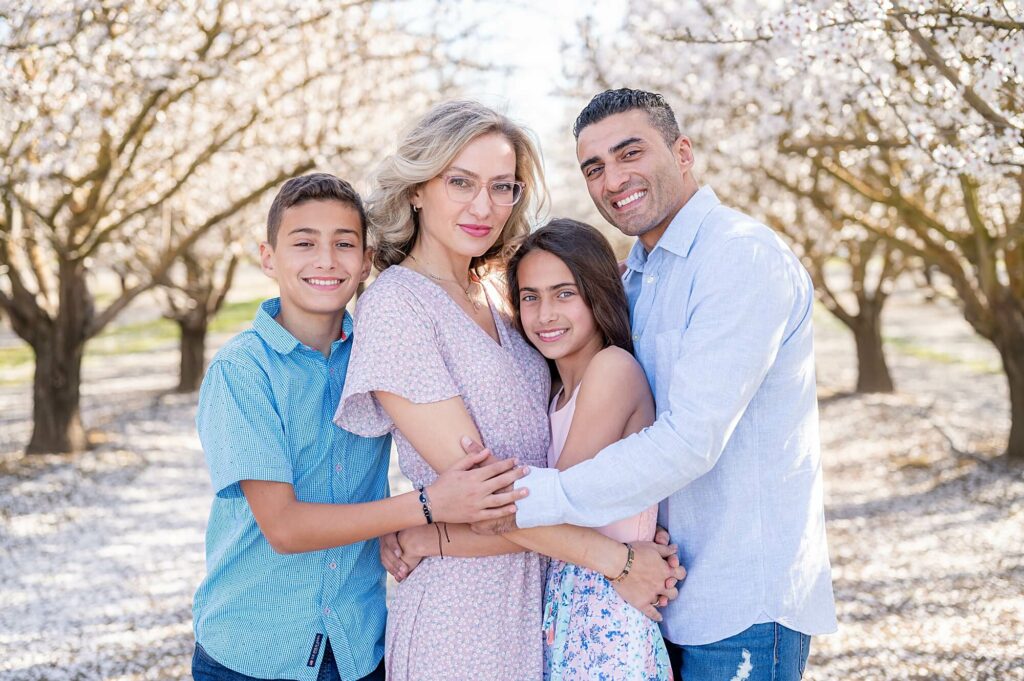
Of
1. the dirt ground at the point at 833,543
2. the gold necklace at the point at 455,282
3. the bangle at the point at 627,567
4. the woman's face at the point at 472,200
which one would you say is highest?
the woman's face at the point at 472,200

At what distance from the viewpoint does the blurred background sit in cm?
461

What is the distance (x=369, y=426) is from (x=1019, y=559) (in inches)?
210

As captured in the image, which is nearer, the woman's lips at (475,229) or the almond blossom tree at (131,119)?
the woman's lips at (475,229)

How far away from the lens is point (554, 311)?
2.29 meters

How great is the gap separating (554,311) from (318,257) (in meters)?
0.61

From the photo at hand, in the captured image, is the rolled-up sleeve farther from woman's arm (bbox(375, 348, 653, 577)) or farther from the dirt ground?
the dirt ground

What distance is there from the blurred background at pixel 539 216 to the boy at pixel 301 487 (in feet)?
2.16

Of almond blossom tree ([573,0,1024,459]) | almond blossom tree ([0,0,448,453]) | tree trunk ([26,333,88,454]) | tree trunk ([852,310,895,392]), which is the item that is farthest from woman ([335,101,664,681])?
tree trunk ([852,310,895,392])

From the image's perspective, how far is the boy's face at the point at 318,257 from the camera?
2.28 metres

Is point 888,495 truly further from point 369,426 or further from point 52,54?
point 52,54

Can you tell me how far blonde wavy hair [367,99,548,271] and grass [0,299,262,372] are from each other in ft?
49.2

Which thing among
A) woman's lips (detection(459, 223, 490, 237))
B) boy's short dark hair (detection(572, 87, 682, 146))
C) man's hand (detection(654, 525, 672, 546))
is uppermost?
boy's short dark hair (detection(572, 87, 682, 146))

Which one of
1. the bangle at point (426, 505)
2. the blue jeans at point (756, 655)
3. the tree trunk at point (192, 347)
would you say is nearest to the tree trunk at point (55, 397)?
the tree trunk at point (192, 347)

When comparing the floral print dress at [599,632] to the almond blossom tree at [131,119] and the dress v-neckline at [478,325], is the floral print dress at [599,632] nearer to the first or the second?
the dress v-neckline at [478,325]
